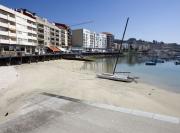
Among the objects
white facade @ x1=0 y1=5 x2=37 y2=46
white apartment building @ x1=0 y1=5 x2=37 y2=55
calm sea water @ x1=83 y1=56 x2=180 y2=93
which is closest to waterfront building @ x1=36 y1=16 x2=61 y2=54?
white facade @ x1=0 y1=5 x2=37 y2=46

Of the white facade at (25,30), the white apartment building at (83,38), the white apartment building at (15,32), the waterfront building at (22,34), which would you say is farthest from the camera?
Result: the white apartment building at (83,38)

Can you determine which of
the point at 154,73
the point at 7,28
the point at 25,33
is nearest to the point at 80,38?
the point at 25,33

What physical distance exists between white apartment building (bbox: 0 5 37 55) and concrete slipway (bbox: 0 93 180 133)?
→ 156 feet

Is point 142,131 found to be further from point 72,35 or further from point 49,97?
point 72,35

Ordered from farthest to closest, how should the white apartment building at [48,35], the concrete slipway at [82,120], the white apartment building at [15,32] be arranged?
1. the white apartment building at [48,35]
2. the white apartment building at [15,32]
3. the concrete slipway at [82,120]

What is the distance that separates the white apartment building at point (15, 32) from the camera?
6262cm

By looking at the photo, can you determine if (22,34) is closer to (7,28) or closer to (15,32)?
(15,32)

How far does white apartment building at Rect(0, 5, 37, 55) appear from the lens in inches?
2466

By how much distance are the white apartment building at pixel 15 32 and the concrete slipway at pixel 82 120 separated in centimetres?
4748

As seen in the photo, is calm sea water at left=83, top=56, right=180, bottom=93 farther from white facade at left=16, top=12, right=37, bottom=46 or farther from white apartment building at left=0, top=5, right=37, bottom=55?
white facade at left=16, top=12, right=37, bottom=46

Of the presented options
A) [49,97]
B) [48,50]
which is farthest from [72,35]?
[49,97]

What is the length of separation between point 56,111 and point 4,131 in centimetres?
343

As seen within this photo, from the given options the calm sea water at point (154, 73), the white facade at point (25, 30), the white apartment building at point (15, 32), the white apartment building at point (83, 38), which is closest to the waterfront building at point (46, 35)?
the white facade at point (25, 30)

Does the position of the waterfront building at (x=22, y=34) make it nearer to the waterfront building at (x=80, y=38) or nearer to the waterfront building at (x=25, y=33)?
the waterfront building at (x=25, y=33)
